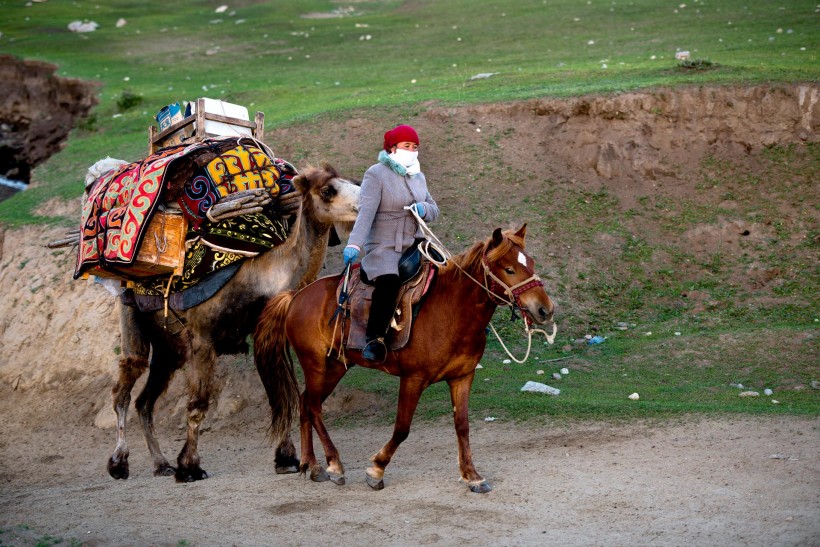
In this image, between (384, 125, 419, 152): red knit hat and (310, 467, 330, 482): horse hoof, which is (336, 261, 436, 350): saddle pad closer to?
(384, 125, 419, 152): red knit hat

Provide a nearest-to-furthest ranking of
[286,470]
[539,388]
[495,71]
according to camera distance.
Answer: [286,470], [539,388], [495,71]

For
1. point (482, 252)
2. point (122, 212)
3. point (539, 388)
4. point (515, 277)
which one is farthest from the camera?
point (539, 388)

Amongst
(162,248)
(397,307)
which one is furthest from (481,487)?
(162,248)

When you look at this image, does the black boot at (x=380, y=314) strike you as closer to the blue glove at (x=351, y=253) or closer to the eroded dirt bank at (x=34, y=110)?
the blue glove at (x=351, y=253)

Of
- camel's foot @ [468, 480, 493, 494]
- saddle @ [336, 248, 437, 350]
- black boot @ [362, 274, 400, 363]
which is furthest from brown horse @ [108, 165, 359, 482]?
camel's foot @ [468, 480, 493, 494]

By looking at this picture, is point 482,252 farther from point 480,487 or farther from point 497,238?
point 480,487

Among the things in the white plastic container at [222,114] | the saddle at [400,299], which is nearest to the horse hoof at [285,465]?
the saddle at [400,299]

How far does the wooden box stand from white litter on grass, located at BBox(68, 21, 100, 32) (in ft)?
82.3

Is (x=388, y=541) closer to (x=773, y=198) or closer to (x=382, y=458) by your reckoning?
(x=382, y=458)

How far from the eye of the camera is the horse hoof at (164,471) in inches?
358

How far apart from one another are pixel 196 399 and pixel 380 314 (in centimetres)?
246

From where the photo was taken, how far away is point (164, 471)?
912 centimetres

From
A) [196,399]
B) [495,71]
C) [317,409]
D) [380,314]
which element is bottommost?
[196,399]

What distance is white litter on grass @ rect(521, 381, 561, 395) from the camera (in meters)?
9.70
